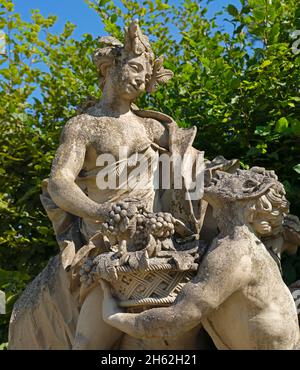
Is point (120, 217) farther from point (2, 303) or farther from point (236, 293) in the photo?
point (2, 303)

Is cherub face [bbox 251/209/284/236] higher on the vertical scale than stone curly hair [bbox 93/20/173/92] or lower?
lower

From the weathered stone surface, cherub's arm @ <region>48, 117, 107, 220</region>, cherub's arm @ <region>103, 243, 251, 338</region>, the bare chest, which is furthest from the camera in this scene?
the weathered stone surface

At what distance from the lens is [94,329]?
12.7 feet

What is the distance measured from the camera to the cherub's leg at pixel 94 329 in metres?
3.85

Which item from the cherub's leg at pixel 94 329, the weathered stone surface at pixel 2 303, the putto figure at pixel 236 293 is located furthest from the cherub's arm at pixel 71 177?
the weathered stone surface at pixel 2 303

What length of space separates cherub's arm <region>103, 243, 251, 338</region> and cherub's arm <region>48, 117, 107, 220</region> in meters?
0.71

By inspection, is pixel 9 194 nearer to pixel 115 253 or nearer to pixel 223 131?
pixel 223 131

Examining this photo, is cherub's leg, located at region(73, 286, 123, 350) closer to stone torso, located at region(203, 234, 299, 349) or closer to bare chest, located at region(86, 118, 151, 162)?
stone torso, located at region(203, 234, 299, 349)

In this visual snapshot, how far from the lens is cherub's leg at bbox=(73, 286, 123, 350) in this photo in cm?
385

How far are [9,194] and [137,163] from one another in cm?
254

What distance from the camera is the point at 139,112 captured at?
459 centimetres

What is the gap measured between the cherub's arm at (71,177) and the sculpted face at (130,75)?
0.99ft

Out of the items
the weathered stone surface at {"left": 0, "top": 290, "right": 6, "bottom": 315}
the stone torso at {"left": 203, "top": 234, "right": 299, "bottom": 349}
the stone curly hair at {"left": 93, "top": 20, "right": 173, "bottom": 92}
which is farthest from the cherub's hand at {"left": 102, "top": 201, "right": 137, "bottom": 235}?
the weathered stone surface at {"left": 0, "top": 290, "right": 6, "bottom": 315}

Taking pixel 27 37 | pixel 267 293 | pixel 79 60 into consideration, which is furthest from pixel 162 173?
pixel 27 37
